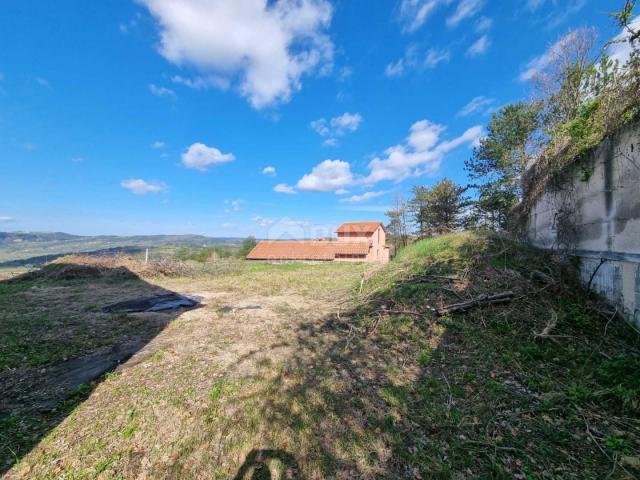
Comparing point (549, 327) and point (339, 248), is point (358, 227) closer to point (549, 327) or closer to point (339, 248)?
point (339, 248)

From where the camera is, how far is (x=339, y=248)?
25203 millimetres

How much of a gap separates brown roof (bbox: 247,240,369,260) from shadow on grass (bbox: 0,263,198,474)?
16.8 m

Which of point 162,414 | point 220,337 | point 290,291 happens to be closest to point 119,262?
point 290,291

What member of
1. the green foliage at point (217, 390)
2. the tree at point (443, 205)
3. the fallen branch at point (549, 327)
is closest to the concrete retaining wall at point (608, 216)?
the fallen branch at point (549, 327)

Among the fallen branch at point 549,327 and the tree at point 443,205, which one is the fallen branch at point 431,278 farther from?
the tree at point 443,205

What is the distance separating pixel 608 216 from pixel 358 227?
25.0 m

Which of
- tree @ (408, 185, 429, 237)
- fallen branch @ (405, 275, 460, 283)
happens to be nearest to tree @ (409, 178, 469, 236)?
tree @ (408, 185, 429, 237)

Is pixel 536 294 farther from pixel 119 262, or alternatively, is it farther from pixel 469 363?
pixel 119 262

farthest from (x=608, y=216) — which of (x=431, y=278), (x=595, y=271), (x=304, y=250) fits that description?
(x=304, y=250)

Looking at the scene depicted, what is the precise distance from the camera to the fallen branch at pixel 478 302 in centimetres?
469

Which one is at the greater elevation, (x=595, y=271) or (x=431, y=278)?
(x=595, y=271)

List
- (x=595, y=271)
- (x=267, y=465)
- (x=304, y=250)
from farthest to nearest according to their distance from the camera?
(x=304, y=250) < (x=595, y=271) < (x=267, y=465)

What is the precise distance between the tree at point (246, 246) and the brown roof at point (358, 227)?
429 inches

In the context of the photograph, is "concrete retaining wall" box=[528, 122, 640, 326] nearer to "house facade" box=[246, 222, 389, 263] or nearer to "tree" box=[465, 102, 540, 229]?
"tree" box=[465, 102, 540, 229]
